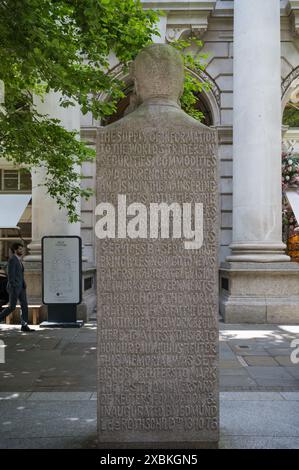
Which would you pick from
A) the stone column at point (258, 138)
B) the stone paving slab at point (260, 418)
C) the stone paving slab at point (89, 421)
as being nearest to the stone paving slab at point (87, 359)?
the stone paving slab at point (89, 421)

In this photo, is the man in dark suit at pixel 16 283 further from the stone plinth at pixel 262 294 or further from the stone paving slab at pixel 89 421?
the stone paving slab at pixel 89 421

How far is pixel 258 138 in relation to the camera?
12656mm

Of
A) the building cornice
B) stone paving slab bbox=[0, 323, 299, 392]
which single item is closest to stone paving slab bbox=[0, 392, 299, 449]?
stone paving slab bbox=[0, 323, 299, 392]

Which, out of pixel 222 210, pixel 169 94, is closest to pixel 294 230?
pixel 222 210

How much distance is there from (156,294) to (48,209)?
9.30 meters

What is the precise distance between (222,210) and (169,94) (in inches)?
471

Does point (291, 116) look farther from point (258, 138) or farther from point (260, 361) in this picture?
point (260, 361)

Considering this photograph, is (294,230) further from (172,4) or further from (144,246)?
(144,246)

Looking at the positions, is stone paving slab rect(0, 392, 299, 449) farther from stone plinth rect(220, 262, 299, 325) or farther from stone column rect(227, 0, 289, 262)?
stone column rect(227, 0, 289, 262)

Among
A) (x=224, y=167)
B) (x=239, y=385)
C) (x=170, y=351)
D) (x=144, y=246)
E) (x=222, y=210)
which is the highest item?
(x=224, y=167)

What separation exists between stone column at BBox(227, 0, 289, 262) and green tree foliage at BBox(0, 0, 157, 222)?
4.64 meters

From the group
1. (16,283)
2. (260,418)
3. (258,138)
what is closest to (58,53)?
(260,418)

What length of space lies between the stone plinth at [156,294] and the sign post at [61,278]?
7.68 meters

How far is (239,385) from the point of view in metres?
6.45
